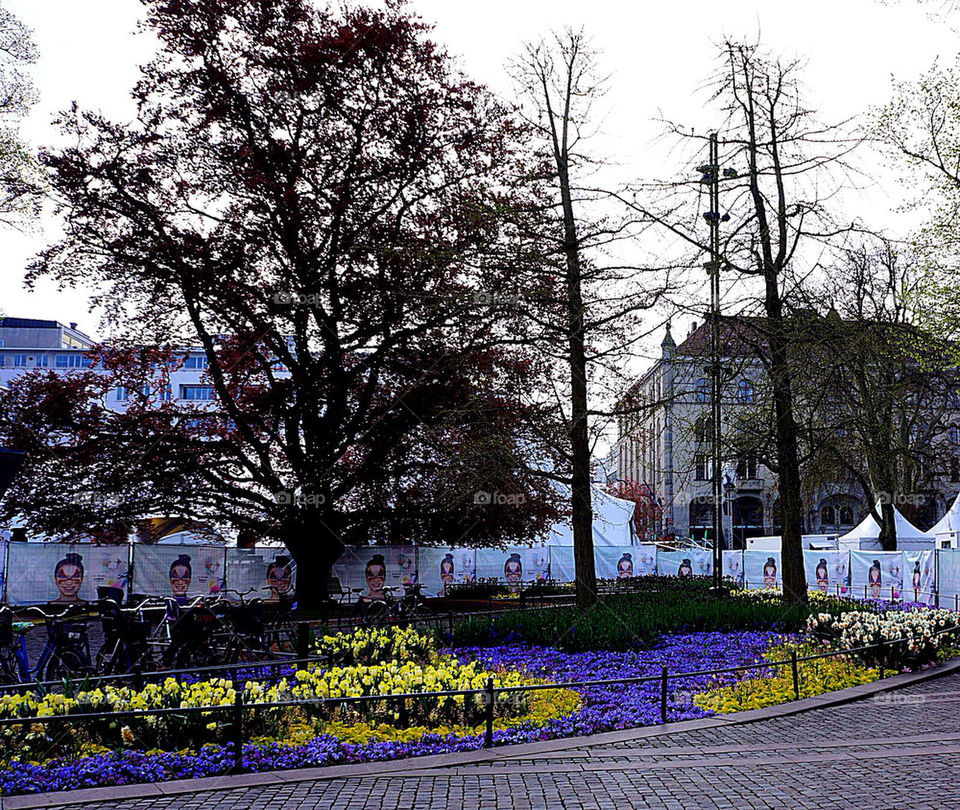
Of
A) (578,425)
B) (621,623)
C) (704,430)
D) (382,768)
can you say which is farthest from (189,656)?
(704,430)

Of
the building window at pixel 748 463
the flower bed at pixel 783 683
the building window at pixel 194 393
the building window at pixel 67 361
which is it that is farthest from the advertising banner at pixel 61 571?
the building window at pixel 67 361

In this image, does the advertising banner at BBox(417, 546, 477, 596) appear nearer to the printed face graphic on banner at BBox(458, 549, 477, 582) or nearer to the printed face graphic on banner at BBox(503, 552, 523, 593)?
the printed face graphic on banner at BBox(458, 549, 477, 582)

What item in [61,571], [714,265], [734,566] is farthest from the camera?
[734,566]

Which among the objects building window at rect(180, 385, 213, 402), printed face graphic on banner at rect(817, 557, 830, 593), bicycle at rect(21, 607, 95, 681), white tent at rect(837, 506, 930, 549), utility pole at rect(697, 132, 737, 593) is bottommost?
printed face graphic on banner at rect(817, 557, 830, 593)

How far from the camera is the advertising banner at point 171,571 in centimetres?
2438

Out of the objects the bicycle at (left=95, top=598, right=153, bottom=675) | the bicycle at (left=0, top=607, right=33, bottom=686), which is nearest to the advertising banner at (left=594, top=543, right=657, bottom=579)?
the bicycle at (left=95, top=598, right=153, bottom=675)

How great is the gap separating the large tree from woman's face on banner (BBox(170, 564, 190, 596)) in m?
2.48

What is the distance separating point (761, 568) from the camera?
34.9 meters

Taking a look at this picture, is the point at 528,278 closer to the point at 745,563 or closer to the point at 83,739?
the point at 83,739

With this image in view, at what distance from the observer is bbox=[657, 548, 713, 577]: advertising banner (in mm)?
39812

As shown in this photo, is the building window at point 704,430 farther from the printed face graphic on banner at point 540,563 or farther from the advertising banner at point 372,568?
the printed face graphic on banner at point 540,563

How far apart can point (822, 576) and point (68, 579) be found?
75.3 ft

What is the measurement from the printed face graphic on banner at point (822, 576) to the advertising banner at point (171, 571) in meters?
19.3

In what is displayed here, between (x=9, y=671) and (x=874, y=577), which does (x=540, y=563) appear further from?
(x=9, y=671)
